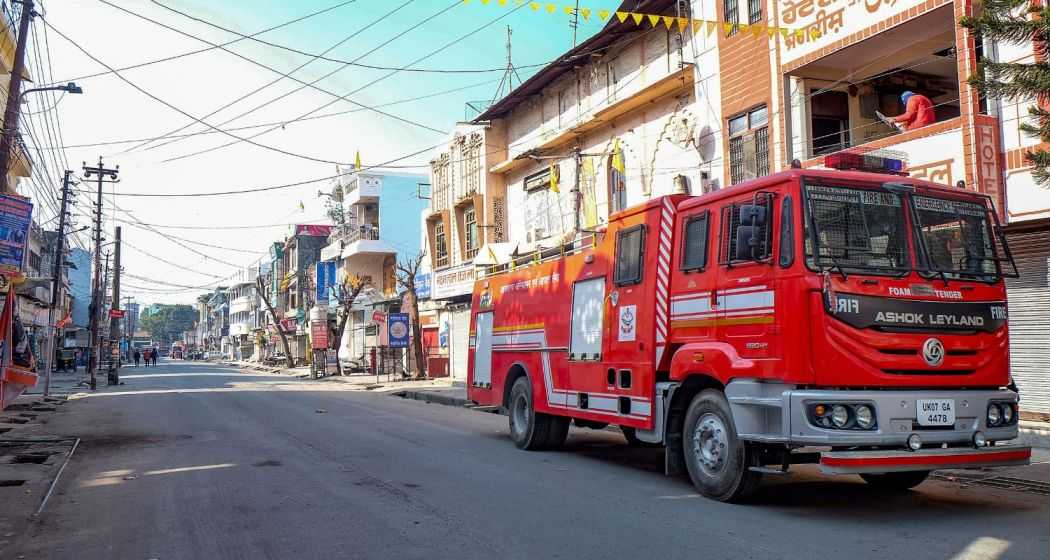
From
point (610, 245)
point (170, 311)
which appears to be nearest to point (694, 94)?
point (610, 245)

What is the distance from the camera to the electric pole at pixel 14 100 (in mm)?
15094

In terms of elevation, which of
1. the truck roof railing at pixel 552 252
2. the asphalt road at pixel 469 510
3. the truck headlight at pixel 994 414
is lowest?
Answer: the asphalt road at pixel 469 510

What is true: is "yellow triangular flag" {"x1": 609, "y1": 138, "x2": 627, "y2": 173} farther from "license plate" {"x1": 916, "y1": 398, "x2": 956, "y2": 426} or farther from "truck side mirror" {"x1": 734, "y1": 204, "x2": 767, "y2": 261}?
"license plate" {"x1": 916, "y1": 398, "x2": 956, "y2": 426}

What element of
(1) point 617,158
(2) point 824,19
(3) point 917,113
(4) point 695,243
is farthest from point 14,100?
(3) point 917,113

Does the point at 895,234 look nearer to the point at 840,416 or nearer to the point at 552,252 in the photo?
the point at 840,416

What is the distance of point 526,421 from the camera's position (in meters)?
12.0

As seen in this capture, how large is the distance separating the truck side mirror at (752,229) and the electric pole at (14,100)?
14.3m

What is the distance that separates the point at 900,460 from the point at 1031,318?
7580mm

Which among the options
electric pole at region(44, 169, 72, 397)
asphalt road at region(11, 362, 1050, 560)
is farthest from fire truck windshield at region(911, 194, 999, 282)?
electric pole at region(44, 169, 72, 397)

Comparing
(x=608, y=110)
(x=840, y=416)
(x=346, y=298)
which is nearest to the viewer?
(x=840, y=416)

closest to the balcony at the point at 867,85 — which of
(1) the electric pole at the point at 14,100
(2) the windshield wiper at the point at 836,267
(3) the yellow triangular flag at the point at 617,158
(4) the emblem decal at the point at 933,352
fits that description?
(3) the yellow triangular flag at the point at 617,158

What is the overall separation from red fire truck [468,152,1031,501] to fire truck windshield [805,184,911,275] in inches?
0.5

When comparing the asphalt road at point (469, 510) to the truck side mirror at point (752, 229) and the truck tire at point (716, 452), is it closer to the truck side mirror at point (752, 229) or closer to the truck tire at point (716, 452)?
the truck tire at point (716, 452)

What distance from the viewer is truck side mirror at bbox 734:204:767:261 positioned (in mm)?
7086
